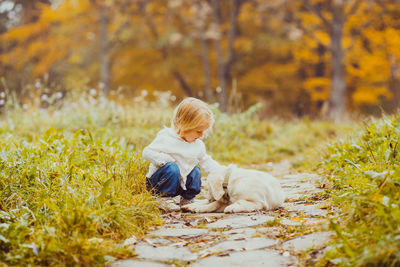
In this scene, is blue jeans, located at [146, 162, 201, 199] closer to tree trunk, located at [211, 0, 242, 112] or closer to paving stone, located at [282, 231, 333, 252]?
paving stone, located at [282, 231, 333, 252]

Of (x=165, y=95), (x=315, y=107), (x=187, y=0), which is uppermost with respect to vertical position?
(x=187, y=0)

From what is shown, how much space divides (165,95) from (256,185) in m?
5.11

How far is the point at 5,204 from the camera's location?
126 inches

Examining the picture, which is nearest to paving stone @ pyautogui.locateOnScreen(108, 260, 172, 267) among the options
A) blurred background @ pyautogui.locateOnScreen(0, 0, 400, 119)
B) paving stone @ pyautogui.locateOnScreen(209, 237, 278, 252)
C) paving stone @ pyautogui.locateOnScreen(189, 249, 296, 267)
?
paving stone @ pyautogui.locateOnScreen(189, 249, 296, 267)

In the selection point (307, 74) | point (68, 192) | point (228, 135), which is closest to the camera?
point (68, 192)

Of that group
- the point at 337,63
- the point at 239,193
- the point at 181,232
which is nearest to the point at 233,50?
the point at 337,63

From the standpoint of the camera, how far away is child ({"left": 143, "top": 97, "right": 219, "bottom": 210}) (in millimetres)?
3709

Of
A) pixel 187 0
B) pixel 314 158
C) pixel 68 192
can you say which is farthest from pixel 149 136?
pixel 187 0

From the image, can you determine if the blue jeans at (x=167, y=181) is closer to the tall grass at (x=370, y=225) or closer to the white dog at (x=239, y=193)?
the white dog at (x=239, y=193)

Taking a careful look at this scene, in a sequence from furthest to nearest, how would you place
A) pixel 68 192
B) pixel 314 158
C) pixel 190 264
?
1. pixel 314 158
2. pixel 68 192
3. pixel 190 264

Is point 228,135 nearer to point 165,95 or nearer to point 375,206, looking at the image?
point 165,95

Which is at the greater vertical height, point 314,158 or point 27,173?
point 27,173

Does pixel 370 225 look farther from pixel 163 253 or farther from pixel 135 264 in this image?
pixel 135 264

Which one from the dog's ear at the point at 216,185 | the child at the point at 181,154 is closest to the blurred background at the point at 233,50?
the child at the point at 181,154
